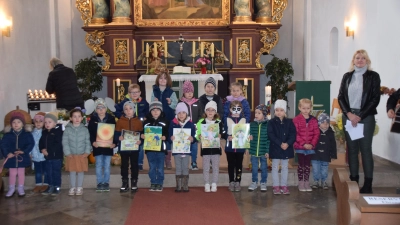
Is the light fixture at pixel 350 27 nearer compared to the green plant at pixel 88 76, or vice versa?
the light fixture at pixel 350 27

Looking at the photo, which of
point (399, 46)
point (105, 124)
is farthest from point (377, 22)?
point (105, 124)

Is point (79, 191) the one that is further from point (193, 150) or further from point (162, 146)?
point (193, 150)

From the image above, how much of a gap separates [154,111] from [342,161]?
3.56m

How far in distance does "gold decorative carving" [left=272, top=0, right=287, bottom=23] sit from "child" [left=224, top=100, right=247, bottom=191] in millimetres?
7079

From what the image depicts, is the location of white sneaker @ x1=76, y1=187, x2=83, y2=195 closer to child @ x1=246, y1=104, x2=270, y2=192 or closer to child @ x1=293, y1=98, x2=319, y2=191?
child @ x1=246, y1=104, x2=270, y2=192

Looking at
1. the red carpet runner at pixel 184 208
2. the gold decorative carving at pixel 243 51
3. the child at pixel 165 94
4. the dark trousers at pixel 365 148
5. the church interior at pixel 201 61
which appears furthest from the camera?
the gold decorative carving at pixel 243 51

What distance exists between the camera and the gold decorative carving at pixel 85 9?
13989 mm

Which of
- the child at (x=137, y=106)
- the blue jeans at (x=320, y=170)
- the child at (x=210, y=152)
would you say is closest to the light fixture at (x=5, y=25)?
the child at (x=137, y=106)

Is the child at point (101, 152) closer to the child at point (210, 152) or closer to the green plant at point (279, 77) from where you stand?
the child at point (210, 152)

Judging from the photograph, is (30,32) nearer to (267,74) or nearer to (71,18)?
(71,18)

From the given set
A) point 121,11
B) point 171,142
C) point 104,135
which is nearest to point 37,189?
point 104,135

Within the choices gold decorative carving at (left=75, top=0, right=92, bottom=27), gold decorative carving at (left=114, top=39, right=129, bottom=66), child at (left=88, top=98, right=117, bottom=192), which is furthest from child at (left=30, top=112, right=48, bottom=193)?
gold decorative carving at (left=75, top=0, right=92, bottom=27)

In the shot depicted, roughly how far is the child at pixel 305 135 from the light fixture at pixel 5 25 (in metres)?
6.51

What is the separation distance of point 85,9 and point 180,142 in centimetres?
786
